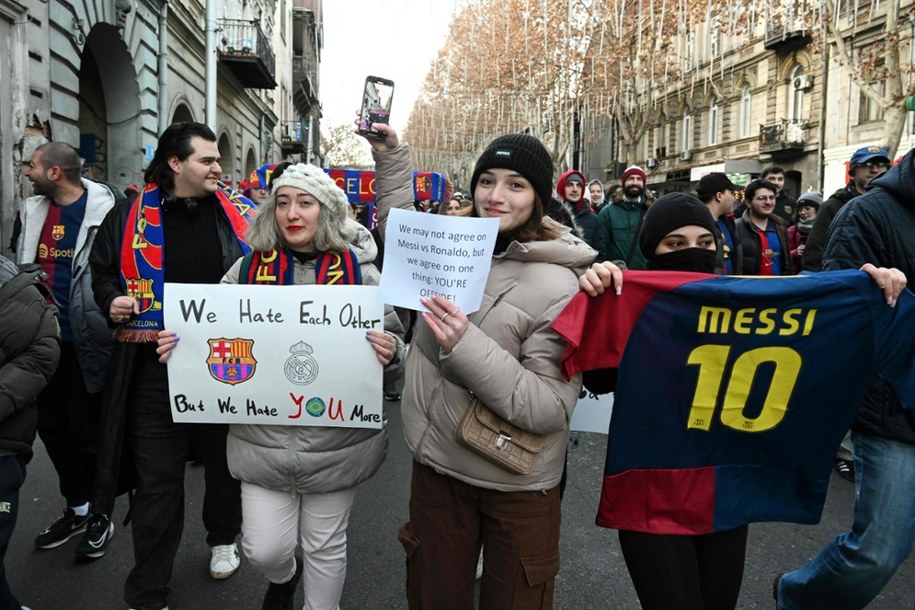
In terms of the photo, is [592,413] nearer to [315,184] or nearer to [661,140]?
[315,184]

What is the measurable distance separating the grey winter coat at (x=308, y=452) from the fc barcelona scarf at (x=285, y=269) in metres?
0.04

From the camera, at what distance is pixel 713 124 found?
116 feet

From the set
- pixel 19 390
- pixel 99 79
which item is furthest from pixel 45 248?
pixel 99 79

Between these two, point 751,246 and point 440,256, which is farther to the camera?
point 751,246

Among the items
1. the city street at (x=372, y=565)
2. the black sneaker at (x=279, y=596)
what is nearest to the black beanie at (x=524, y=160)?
the black sneaker at (x=279, y=596)

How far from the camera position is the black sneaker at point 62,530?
372 centimetres

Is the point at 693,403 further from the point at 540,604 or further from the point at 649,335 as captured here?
the point at 540,604

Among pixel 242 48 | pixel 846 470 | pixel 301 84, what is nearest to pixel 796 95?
pixel 242 48

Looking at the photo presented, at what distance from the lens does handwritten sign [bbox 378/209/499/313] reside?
6.88ft

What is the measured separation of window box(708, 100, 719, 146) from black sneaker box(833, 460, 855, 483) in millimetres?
32959

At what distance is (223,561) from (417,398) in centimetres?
178

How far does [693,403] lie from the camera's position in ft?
7.54

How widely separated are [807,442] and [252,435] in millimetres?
1979

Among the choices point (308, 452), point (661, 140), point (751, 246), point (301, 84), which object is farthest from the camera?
point (301, 84)
